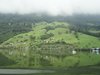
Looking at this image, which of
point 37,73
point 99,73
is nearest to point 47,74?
point 37,73

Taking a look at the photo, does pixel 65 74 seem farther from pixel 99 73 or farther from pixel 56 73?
pixel 99 73

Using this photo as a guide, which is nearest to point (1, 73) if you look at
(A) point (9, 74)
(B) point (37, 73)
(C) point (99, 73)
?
(A) point (9, 74)

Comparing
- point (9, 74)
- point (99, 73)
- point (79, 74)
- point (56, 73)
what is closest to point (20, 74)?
point (9, 74)

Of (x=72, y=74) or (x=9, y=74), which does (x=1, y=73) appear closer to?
(x=9, y=74)

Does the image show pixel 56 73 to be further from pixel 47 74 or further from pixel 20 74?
pixel 20 74

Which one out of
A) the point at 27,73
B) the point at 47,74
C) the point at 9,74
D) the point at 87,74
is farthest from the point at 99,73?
the point at 9,74

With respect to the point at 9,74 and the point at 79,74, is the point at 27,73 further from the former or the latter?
the point at 79,74
